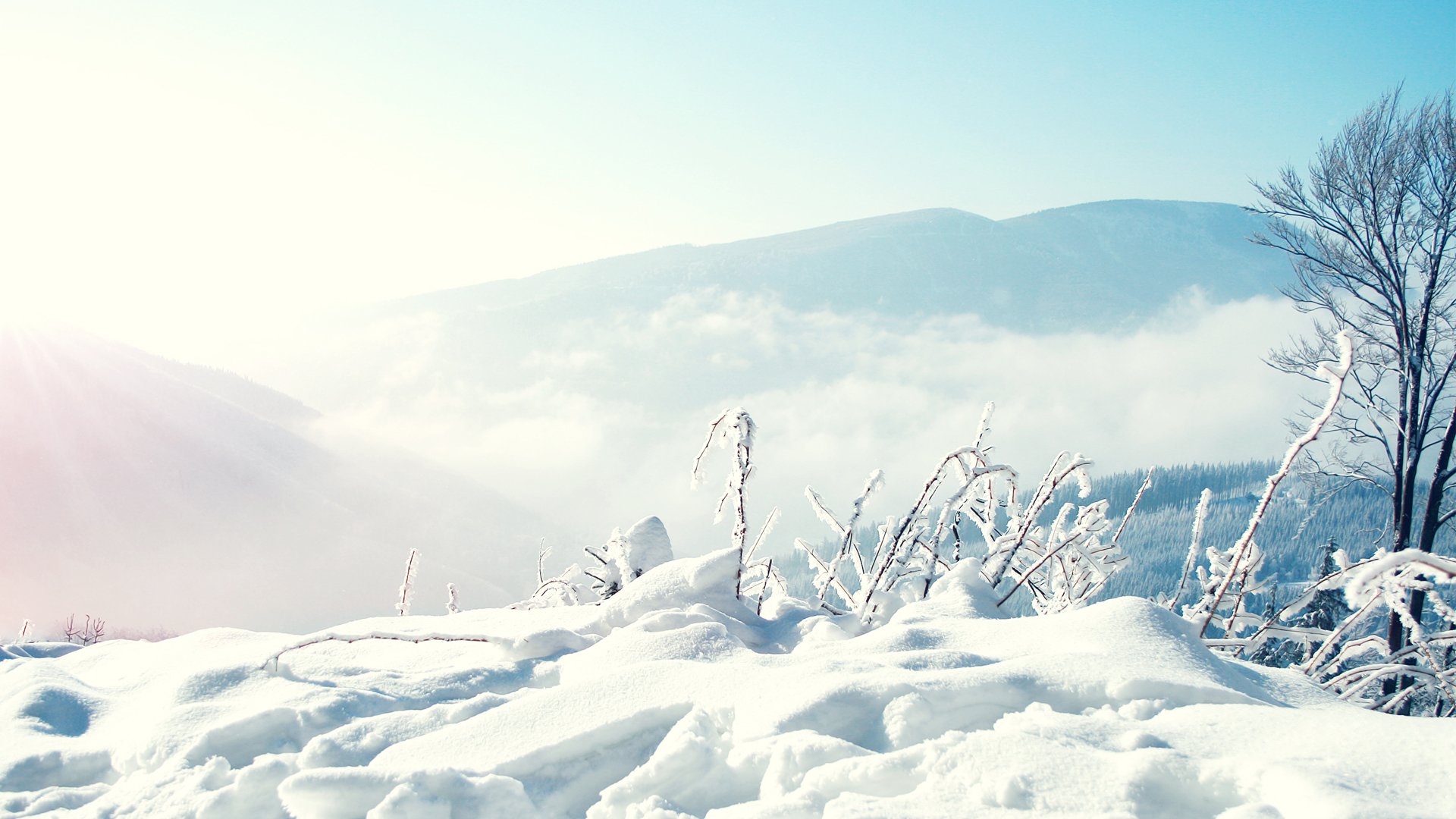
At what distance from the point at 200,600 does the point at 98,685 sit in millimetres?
21139

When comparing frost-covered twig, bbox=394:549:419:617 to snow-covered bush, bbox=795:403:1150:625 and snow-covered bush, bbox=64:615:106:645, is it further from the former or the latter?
snow-covered bush, bbox=795:403:1150:625

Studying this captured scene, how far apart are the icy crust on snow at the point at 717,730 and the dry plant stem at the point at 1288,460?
0.44 meters

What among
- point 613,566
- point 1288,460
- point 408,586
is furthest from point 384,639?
point 1288,460

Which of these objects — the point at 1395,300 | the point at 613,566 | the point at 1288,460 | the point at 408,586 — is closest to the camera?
the point at 1288,460

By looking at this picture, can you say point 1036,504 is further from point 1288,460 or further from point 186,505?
point 186,505

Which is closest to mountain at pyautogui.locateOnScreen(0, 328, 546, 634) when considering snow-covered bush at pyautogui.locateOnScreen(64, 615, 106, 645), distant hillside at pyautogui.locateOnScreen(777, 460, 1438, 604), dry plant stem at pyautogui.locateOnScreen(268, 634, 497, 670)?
snow-covered bush at pyautogui.locateOnScreen(64, 615, 106, 645)

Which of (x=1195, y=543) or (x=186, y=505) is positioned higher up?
(x=1195, y=543)

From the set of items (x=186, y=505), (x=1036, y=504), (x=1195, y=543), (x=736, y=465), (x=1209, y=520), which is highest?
(x=736, y=465)

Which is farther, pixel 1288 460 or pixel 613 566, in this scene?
pixel 613 566

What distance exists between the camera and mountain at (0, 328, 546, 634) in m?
17.1

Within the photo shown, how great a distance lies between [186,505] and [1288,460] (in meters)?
25.2

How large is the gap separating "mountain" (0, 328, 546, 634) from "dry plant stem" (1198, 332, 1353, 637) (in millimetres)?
11787

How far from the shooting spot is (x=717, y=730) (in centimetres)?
153

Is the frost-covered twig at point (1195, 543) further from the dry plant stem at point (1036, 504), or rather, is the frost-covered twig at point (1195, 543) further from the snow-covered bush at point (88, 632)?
the snow-covered bush at point (88, 632)
